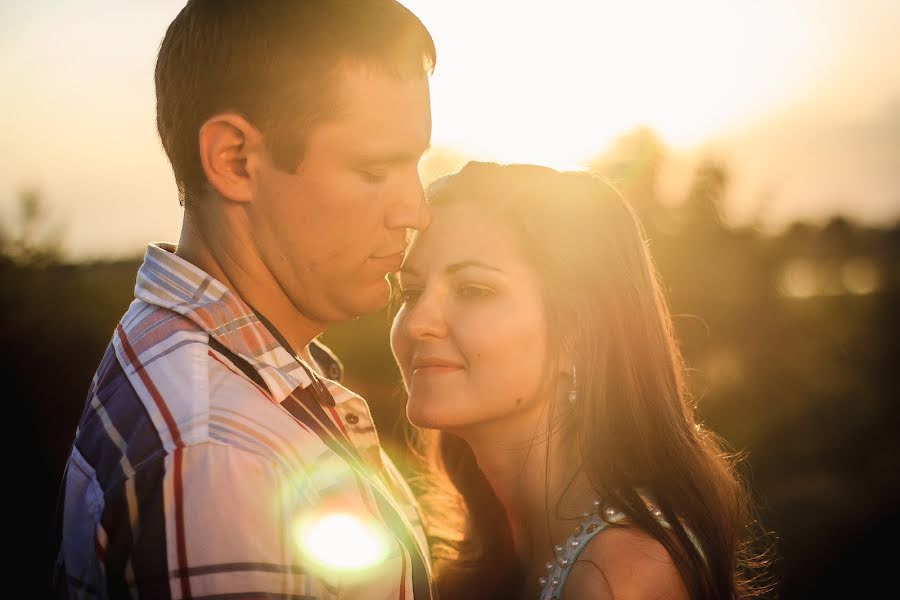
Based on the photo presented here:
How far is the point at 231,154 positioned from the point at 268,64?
272 mm

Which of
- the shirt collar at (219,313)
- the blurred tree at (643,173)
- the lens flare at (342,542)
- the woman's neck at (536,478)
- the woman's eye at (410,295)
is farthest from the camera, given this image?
the blurred tree at (643,173)

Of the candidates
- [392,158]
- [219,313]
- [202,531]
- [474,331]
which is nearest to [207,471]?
[202,531]

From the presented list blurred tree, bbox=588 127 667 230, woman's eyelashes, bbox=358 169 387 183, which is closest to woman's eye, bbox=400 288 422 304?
woman's eyelashes, bbox=358 169 387 183

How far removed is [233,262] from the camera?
7.50 ft

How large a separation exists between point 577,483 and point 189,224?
154 cm

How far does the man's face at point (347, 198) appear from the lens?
229 cm

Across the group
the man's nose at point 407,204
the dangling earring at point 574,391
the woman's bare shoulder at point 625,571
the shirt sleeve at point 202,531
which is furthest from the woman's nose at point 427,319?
the shirt sleeve at point 202,531

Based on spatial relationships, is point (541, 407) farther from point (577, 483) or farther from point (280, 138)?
point (280, 138)

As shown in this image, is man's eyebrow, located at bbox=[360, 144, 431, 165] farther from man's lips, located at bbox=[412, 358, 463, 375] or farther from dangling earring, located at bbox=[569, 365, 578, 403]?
dangling earring, located at bbox=[569, 365, 578, 403]

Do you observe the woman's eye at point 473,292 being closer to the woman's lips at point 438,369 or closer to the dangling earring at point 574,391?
the woman's lips at point 438,369

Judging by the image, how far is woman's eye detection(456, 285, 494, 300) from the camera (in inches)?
108

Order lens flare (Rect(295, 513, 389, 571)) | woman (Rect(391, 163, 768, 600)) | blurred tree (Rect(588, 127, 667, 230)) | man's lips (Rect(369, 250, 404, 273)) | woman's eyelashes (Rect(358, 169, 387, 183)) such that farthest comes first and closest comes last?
blurred tree (Rect(588, 127, 667, 230)) < woman (Rect(391, 163, 768, 600)) < man's lips (Rect(369, 250, 404, 273)) < woman's eyelashes (Rect(358, 169, 387, 183)) < lens flare (Rect(295, 513, 389, 571))

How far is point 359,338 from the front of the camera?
23.1 feet

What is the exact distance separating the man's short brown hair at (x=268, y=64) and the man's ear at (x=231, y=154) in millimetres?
31
